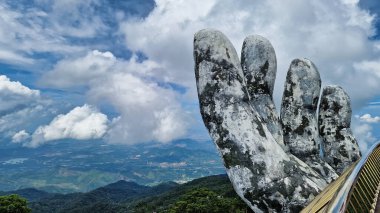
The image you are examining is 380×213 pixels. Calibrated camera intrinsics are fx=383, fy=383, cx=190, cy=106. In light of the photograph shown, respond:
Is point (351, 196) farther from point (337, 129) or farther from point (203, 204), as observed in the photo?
point (203, 204)

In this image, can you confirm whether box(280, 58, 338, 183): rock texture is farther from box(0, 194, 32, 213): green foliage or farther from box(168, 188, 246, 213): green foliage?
box(168, 188, 246, 213): green foliage

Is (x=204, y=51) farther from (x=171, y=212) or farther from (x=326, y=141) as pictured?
(x=171, y=212)

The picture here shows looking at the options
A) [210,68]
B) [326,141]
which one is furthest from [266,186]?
[326,141]

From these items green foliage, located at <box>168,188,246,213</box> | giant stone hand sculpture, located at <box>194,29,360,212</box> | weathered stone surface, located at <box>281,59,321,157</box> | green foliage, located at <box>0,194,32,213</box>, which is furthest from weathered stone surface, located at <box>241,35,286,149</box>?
green foliage, located at <box>168,188,246,213</box>

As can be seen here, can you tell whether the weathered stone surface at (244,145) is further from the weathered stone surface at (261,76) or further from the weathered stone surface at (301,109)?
the weathered stone surface at (301,109)

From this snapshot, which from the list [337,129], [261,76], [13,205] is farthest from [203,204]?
[261,76]

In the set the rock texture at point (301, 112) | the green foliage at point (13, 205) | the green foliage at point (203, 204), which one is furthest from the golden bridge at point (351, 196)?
the green foliage at point (203, 204)
